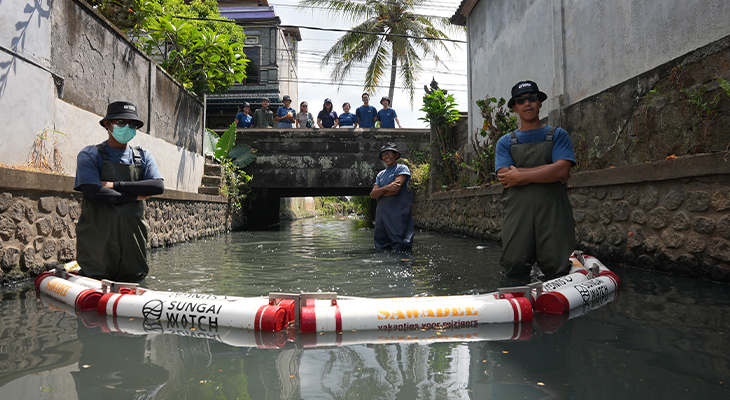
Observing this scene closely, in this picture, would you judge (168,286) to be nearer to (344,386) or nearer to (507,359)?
(344,386)

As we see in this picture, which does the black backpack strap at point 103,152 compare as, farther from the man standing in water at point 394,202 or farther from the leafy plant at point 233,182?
the leafy plant at point 233,182

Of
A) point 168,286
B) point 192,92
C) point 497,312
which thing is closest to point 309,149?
point 192,92

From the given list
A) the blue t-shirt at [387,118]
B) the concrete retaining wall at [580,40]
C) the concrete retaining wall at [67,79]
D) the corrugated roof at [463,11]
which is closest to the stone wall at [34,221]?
the concrete retaining wall at [67,79]

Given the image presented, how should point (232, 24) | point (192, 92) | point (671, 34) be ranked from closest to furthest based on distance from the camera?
point (671, 34), point (192, 92), point (232, 24)

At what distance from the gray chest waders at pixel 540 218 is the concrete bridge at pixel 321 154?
36.3 ft

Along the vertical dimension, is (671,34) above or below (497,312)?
above

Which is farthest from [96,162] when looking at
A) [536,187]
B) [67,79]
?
[536,187]

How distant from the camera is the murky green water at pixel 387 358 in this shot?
2.01 metres

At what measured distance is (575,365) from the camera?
7.48 ft

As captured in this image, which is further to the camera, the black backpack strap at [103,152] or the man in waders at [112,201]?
the black backpack strap at [103,152]

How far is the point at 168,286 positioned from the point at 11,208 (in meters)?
1.61

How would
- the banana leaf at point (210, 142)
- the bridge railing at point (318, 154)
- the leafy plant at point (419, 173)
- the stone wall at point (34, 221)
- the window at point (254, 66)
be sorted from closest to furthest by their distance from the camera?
the stone wall at point (34, 221) → the banana leaf at point (210, 142) → the leafy plant at point (419, 173) → the bridge railing at point (318, 154) → the window at point (254, 66)

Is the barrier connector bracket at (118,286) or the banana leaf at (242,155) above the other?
the banana leaf at (242,155)

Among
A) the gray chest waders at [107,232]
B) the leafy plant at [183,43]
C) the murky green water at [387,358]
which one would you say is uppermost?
the leafy plant at [183,43]
